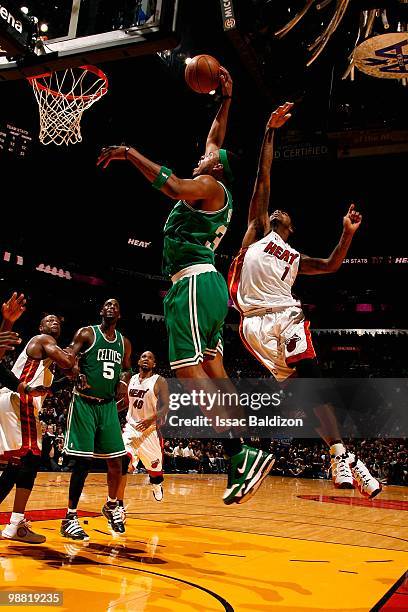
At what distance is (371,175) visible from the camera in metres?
22.2

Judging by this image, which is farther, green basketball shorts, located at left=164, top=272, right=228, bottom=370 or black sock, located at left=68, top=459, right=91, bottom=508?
black sock, located at left=68, top=459, right=91, bottom=508

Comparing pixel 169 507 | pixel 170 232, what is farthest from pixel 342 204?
pixel 170 232

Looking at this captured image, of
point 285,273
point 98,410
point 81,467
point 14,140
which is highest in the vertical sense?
point 14,140

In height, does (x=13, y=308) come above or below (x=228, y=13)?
below

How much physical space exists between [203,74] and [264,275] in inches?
54.5

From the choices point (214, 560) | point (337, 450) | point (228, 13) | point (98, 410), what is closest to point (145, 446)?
point (98, 410)

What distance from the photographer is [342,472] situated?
353 cm

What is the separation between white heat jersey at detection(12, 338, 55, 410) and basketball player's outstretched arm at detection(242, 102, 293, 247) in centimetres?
236

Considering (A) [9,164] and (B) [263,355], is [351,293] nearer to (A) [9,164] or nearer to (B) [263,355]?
(A) [9,164]

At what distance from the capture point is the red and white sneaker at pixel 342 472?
3.47 m

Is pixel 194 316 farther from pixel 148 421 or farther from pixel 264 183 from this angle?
pixel 148 421

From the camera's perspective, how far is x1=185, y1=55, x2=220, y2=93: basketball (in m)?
3.71

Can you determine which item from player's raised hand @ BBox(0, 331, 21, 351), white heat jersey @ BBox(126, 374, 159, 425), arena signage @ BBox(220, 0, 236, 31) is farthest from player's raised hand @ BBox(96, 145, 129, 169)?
arena signage @ BBox(220, 0, 236, 31)

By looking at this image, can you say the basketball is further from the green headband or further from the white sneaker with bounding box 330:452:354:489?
the white sneaker with bounding box 330:452:354:489
